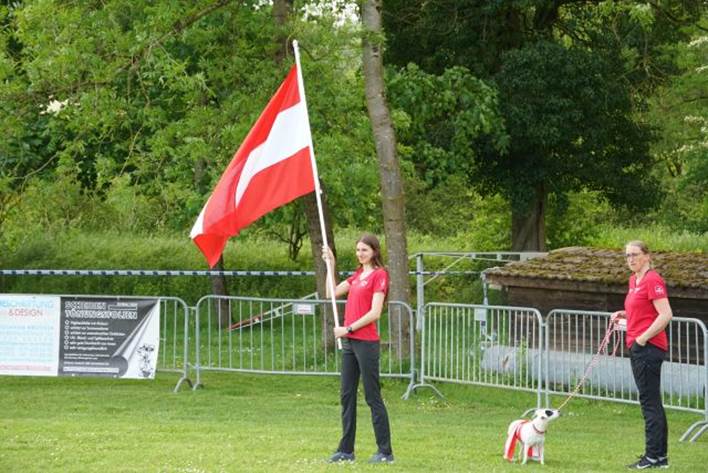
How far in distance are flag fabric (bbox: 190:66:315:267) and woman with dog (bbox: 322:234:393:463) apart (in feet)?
3.69

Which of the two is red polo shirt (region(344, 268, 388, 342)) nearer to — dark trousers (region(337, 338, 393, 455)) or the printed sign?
dark trousers (region(337, 338, 393, 455))

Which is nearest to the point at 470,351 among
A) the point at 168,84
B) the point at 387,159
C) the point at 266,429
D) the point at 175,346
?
the point at 387,159

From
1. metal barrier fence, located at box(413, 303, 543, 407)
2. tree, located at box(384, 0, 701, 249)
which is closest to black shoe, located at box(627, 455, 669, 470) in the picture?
metal barrier fence, located at box(413, 303, 543, 407)

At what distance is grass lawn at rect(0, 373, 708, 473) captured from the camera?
10.8 metres

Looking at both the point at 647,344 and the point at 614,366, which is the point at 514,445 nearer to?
the point at 647,344

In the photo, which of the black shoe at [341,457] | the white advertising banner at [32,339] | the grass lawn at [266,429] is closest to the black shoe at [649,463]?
the grass lawn at [266,429]

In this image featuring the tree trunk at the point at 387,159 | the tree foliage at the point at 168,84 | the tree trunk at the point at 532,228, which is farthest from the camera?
the tree trunk at the point at 532,228

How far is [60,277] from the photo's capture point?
1297 inches

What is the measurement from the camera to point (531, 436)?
1085cm

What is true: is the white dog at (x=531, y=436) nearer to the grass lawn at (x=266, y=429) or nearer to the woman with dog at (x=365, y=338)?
the grass lawn at (x=266, y=429)

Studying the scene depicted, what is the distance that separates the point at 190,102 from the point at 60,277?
47.3ft

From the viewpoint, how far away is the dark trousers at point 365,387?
33.9 feet

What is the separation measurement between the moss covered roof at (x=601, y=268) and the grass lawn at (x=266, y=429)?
2.15 metres

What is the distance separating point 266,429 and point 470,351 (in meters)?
3.93
